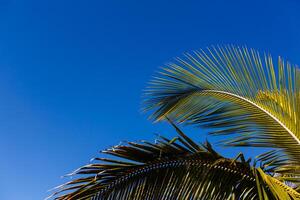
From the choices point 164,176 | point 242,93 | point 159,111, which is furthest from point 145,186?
point 242,93

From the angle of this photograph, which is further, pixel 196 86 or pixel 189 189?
pixel 196 86

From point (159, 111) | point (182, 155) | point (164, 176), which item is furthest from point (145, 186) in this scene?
point (159, 111)

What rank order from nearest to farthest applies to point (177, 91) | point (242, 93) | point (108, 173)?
point (108, 173)
point (242, 93)
point (177, 91)

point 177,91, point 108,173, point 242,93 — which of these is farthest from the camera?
point 177,91

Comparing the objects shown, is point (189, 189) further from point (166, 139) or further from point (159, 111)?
point (159, 111)

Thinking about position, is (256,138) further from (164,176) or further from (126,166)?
(126,166)

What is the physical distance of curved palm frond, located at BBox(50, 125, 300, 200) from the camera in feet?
13.7

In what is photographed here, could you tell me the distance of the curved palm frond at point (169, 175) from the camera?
4180mm

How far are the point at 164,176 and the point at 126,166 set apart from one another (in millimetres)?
403

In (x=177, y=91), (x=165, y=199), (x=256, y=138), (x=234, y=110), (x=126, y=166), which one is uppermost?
(x=177, y=91)

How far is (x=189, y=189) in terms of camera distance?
13.9 ft

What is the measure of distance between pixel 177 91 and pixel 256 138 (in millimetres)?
1098

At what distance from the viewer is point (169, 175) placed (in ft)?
14.3

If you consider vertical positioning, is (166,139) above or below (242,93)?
below
